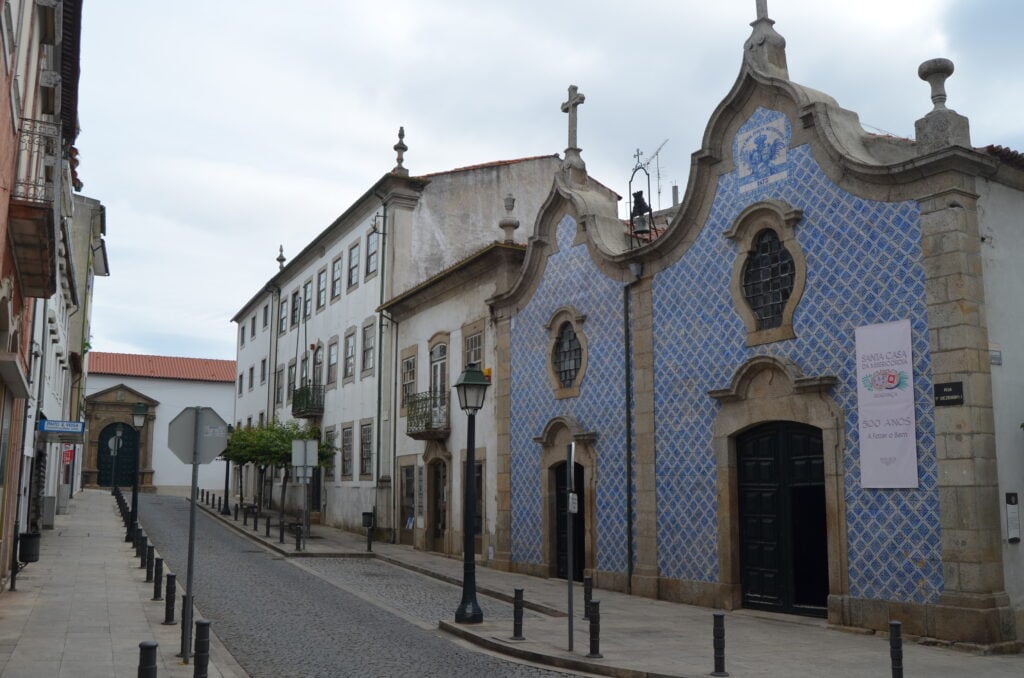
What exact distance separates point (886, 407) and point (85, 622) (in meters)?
10.7

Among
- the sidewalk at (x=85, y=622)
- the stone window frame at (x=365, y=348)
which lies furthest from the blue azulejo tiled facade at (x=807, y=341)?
the stone window frame at (x=365, y=348)

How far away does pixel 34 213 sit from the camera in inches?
448

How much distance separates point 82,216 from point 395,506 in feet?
60.1

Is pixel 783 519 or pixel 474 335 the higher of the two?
pixel 474 335

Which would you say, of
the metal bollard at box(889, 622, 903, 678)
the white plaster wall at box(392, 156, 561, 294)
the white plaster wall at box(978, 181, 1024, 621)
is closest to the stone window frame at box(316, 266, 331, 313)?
the white plaster wall at box(392, 156, 561, 294)

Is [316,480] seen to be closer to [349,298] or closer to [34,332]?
[349,298]

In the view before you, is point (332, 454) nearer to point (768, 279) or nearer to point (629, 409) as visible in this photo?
point (629, 409)

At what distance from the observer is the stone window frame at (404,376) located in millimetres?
26688

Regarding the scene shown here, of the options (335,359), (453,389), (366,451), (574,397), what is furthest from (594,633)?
(335,359)

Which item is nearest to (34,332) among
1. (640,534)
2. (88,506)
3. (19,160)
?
(19,160)

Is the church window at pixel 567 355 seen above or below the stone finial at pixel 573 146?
below

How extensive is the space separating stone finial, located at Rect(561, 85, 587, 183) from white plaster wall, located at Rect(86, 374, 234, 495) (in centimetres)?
4530

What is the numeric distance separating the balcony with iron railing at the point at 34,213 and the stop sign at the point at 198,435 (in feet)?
12.2

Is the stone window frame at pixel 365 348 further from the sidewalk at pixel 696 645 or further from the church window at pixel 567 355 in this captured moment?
the sidewalk at pixel 696 645
